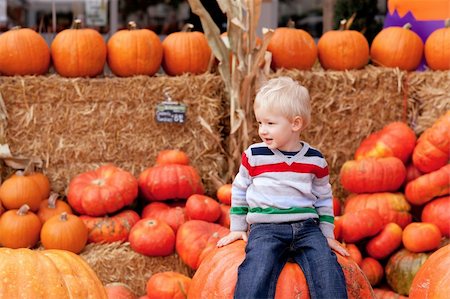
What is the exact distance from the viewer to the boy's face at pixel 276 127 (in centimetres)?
269

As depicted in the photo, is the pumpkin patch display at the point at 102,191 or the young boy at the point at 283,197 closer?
the young boy at the point at 283,197

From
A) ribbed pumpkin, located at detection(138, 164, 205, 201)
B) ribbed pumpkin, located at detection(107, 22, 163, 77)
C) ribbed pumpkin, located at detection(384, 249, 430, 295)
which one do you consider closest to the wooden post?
ribbed pumpkin, located at detection(107, 22, 163, 77)

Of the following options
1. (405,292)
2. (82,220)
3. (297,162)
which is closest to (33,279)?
(297,162)

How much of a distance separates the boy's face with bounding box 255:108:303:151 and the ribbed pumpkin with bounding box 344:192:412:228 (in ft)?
6.18

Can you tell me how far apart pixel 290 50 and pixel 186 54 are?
0.73m

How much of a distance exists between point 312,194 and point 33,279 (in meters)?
1.21

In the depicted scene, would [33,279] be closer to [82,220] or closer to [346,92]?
[82,220]

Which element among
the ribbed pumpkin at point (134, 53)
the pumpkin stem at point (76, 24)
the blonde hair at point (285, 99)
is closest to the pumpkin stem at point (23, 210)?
the ribbed pumpkin at point (134, 53)

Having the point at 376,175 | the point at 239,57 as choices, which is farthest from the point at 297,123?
the point at 239,57

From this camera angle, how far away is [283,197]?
2.75 m

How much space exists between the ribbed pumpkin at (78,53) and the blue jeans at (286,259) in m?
2.37

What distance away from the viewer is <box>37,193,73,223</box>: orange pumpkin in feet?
14.4

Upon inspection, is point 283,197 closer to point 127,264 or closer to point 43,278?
point 43,278

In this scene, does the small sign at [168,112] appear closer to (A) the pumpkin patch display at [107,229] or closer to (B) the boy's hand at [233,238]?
(A) the pumpkin patch display at [107,229]
